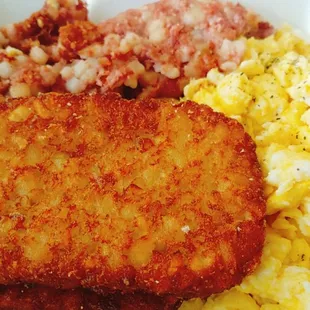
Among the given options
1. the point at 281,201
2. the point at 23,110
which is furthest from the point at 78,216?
the point at 281,201

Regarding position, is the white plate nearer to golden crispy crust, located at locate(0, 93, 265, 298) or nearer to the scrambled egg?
the scrambled egg

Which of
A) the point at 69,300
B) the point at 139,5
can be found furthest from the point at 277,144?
the point at 139,5

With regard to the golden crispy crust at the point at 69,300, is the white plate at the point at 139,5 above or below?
above

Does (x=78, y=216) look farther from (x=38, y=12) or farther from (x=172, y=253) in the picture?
(x=38, y=12)

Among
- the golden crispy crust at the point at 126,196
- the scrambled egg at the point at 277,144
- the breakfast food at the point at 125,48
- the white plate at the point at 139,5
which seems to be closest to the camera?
the golden crispy crust at the point at 126,196

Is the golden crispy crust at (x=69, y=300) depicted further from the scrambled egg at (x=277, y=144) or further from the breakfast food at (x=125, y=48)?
the breakfast food at (x=125, y=48)

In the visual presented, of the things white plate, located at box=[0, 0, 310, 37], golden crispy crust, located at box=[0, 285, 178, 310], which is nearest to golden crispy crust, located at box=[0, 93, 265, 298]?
golden crispy crust, located at box=[0, 285, 178, 310]

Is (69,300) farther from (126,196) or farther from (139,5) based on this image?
(139,5)

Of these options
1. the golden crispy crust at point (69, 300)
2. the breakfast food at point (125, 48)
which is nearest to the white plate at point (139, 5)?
the breakfast food at point (125, 48)
